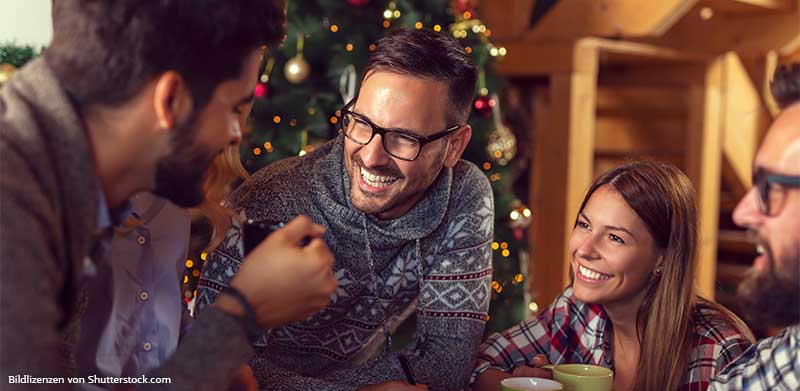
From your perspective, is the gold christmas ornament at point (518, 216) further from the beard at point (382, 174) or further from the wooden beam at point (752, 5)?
the wooden beam at point (752, 5)

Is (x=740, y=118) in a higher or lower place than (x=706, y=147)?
higher

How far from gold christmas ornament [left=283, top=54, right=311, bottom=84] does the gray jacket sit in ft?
6.73

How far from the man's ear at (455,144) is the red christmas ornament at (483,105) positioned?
1.35 m

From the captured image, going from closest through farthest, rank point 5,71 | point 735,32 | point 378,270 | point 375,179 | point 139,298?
1. point 5,71
2. point 139,298
3. point 375,179
4. point 378,270
5. point 735,32

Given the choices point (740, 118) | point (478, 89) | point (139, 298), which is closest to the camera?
point (139, 298)

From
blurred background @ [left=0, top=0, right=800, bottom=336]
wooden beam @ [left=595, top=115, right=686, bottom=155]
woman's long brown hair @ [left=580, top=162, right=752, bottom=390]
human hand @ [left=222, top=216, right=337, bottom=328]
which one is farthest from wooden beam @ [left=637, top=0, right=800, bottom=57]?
human hand @ [left=222, top=216, right=337, bottom=328]

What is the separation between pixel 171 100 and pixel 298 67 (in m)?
2.05

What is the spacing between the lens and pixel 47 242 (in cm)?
103

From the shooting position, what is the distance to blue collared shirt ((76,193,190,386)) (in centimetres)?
147

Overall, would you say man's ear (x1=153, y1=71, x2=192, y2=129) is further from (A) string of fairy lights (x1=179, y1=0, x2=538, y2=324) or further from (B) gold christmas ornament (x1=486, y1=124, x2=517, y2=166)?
(B) gold christmas ornament (x1=486, y1=124, x2=517, y2=166)

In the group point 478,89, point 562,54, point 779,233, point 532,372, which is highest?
point 562,54

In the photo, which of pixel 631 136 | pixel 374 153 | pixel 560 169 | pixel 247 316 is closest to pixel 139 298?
pixel 247 316

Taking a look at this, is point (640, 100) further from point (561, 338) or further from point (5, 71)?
point (5, 71)

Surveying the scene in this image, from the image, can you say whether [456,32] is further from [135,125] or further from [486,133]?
[135,125]
